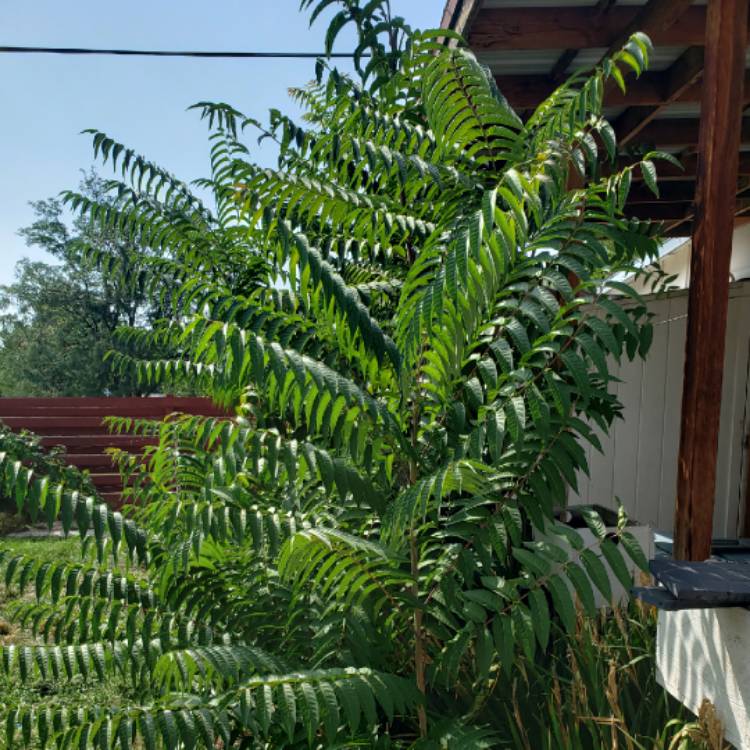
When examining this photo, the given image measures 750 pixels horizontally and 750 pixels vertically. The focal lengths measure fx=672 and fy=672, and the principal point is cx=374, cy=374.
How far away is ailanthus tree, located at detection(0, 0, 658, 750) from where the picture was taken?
1.62 m

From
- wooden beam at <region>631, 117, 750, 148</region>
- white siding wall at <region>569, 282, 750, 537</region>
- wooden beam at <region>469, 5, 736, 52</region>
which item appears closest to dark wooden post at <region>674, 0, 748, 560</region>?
wooden beam at <region>469, 5, 736, 52</region>

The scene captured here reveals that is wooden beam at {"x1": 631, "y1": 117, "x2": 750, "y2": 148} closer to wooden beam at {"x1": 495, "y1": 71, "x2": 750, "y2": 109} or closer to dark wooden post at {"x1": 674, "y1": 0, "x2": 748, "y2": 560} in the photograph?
wooden beam at {"x1": 495, "y1": 71, "x2": 750, "y2": 109}

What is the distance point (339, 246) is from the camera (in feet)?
8.38

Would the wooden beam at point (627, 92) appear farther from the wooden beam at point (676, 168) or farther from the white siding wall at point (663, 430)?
the white siding wall at point (663, 430)

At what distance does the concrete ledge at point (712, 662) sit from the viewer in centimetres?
190

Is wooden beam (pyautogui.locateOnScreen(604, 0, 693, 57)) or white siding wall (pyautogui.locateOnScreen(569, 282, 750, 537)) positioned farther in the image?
white siding wall (pyautogui.locateOnScreen(569, 282, 750, 537))

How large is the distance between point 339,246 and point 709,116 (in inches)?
51.4

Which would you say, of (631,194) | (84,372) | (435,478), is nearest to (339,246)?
(435,478)

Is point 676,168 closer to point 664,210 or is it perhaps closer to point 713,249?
point 664,210

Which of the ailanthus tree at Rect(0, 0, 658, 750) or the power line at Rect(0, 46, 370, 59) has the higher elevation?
the power line at Rect(0, 46, 370, 59)

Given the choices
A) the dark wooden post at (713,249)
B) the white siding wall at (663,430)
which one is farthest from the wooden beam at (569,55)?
the white siding wall at (663,430)

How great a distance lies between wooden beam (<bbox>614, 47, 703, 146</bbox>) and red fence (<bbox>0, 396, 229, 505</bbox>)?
19.3 ft

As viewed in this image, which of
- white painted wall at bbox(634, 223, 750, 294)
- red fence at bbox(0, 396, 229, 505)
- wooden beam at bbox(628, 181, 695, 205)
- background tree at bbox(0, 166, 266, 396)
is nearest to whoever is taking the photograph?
wooden beam at bbox(628, 181, 695, 205)

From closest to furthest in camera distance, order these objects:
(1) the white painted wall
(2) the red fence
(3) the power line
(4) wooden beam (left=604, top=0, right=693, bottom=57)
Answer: (4) wooden beam (left=604, top=0, right=693, bottom=57) < (1) the white painted wall < (3) the power line < (2) the red fence
